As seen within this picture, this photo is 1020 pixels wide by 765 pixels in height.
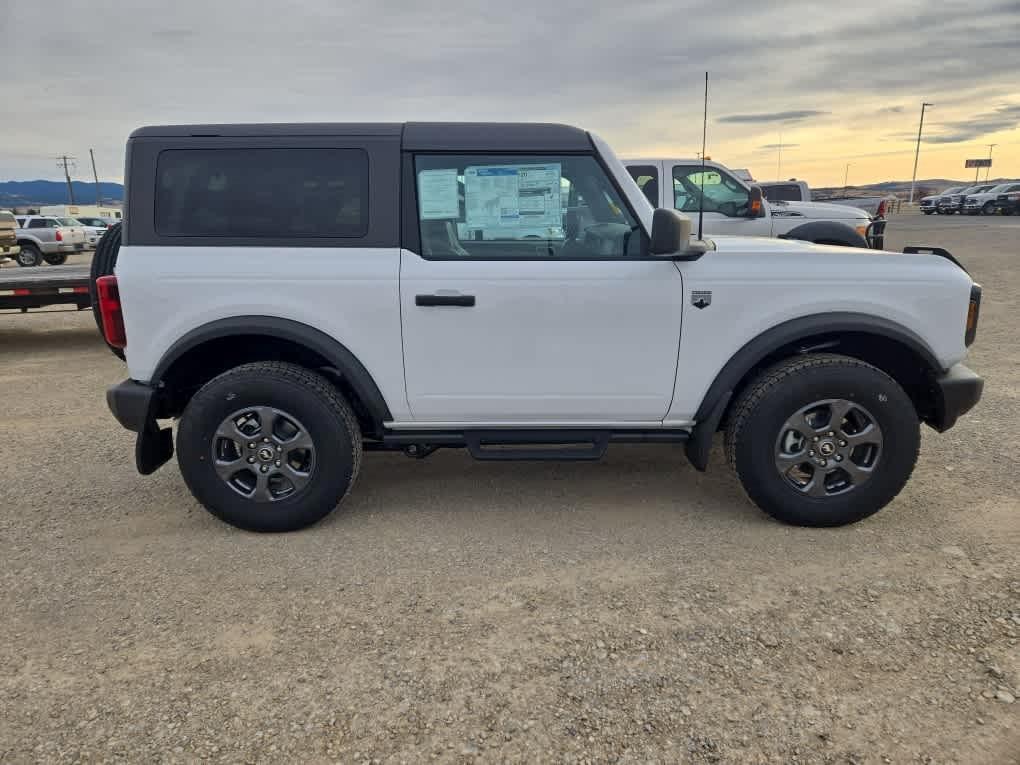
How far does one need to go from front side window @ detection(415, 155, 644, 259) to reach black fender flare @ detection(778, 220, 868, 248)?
18.2 feet

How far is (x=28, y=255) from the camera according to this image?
63.5 ft

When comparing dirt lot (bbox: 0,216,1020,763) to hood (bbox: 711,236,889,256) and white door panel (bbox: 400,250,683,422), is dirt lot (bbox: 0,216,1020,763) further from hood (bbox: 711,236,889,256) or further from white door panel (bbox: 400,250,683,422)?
hood (bbox: 711,236,889,256)

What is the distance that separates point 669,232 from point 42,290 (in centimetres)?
748

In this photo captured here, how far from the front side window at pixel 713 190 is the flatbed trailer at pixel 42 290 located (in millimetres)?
6798

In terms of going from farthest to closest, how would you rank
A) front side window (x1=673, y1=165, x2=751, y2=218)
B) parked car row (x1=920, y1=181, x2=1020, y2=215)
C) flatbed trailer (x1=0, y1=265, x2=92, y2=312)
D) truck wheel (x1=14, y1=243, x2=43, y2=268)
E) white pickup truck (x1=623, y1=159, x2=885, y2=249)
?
parked car row (x1=920, y1=181, x2=1020, y2=215), truck wheel (x1=14, y1=243, x2=43, y2=268), front side window (x1=673, y1=165, x2=751, y2=218), white pickup truck (x1=623, y1=159, x2=885, y2=249), flatbed trailer (x1=0, y1=265, x2=92, y2=312)

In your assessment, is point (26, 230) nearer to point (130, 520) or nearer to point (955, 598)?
point (130, 520)

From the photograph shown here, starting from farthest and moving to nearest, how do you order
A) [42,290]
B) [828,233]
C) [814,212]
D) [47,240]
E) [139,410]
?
[47,240], [814,212], [828,233], [42,290], [139,410]

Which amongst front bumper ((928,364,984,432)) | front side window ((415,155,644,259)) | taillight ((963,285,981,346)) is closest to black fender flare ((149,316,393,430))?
front side window ((415,155,644,259))

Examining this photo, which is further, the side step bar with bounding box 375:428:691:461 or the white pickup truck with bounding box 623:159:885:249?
the white pickup truck with bounding box 623:159:885:249

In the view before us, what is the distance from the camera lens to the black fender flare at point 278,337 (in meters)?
3.29

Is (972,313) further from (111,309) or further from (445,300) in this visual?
(111,309)

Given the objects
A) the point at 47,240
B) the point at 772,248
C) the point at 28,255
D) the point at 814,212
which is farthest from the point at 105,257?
the point at 47,240

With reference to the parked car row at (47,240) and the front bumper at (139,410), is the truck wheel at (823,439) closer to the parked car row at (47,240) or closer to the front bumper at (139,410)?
the front bumper at (139,410)

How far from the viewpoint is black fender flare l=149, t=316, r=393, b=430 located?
3289mm
